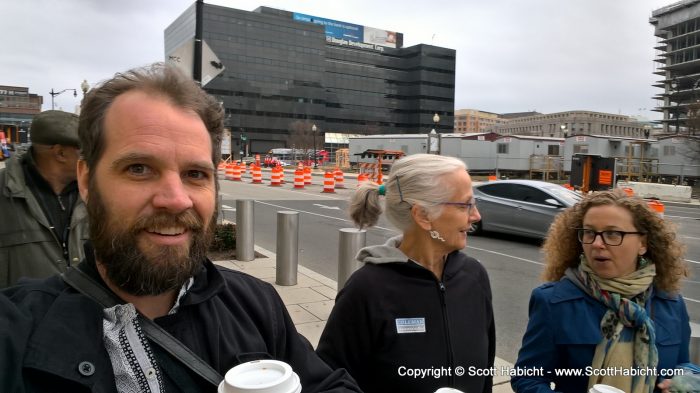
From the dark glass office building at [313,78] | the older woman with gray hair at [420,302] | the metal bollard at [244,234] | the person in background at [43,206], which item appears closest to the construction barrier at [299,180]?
the metal bollard at [244,234]

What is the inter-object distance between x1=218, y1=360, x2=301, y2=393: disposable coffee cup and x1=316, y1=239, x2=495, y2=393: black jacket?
1.02 meters

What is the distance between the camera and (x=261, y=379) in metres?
1.13

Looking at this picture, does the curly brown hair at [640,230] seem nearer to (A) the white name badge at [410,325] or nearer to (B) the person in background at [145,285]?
(A) the white name badge at [410,325]

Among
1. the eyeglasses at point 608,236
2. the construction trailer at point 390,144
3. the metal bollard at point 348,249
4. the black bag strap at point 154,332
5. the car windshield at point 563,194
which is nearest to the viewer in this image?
the black bag strap at point 154,332

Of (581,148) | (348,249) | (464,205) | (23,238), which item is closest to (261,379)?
(464,205)

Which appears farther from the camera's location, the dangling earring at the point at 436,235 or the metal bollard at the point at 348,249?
the metal bollard at the point at 348,249

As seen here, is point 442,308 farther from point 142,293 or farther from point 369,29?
point 369,29

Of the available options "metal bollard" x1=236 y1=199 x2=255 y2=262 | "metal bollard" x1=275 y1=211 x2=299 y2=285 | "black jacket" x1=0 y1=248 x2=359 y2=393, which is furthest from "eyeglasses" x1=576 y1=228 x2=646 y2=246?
"metal bollard" x1=236 y1=199 x2=255 y2=262

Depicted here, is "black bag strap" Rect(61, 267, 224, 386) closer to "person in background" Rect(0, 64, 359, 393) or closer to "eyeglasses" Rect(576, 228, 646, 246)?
"person in background" Rect(0, 64, 359, 393)

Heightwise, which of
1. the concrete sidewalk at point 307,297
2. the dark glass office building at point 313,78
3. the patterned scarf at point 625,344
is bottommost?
the concrete sidewalk at point 307,297

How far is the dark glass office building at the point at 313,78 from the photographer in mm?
101688

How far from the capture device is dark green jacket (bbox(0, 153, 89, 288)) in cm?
280

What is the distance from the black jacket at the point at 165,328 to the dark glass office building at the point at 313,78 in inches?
3636

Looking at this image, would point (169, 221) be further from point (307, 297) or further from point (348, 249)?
point (307, 297)
